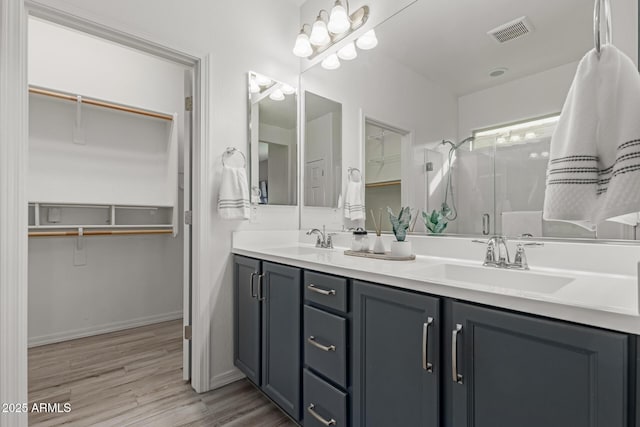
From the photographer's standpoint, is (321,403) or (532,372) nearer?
(532,372)

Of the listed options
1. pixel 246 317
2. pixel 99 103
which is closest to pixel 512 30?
pixel 246 317

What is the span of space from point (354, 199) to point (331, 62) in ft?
3.30

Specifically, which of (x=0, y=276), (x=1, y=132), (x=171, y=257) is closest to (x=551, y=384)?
(x=0, y=276)

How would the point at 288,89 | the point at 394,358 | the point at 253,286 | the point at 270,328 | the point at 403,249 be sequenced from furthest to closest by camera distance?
the point at 288,89, the point at 253,286, the point at 270,328, the point at 403,249, the point at 394,358

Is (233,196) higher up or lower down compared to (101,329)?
higher up

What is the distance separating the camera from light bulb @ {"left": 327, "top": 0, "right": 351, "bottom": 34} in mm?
2008

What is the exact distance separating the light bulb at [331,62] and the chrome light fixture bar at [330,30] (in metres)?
0.05

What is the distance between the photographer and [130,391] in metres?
1.86

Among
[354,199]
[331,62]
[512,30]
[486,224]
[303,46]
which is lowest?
[486,224]

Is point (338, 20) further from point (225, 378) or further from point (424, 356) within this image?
point (225, 378)

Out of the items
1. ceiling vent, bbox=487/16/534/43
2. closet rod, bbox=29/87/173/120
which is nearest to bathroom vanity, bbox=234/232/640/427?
ceiling vent, bbox=487/16/534/43

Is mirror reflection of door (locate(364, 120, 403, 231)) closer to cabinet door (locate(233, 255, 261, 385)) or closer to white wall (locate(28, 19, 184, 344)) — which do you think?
cabinet door (locate(233, 255, 261, 385))

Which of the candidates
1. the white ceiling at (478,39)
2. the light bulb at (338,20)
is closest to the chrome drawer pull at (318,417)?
the white ceiling at (478,39)

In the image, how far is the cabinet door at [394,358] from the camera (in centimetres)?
92
